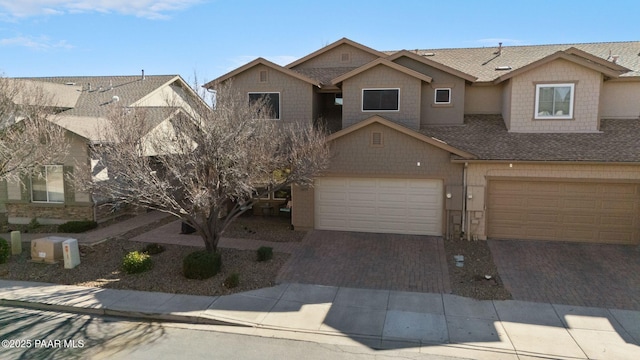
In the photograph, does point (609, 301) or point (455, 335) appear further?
point (609, 301)

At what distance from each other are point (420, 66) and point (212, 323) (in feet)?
43.8

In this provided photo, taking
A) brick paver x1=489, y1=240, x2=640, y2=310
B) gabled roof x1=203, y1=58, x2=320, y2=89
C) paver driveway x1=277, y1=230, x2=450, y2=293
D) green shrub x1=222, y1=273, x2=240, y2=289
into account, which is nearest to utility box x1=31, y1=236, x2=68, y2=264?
green shrub x1=222, y1=273, x2=240, y2=289

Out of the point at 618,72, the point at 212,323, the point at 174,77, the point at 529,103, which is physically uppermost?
the point at 174,77

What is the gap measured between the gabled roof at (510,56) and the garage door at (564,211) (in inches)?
209

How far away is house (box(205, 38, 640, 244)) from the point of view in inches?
534

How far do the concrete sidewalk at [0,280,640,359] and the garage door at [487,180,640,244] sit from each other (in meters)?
5.55

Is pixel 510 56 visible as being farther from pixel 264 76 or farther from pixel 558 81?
pixel 264 76

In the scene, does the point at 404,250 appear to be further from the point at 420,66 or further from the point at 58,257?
the point at 58,257

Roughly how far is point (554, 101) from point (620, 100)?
2909mm

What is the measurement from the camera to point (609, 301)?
30.3 feet

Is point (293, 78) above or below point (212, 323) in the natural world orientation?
above

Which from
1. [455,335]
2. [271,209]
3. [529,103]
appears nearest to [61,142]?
[271,209]

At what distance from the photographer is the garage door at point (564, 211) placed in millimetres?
13398

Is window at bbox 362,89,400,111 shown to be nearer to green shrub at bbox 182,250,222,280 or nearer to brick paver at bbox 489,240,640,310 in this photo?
brick paver at bbox 489,240,640,310
